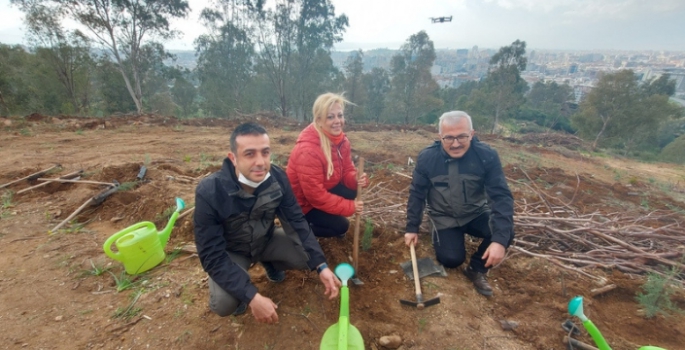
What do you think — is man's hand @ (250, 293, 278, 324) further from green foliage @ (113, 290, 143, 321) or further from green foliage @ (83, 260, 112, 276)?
green foliage @ (83, 260, 112, 276)

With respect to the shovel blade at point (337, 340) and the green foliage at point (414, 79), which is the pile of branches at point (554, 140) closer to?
the green foliage at point (414, 79)

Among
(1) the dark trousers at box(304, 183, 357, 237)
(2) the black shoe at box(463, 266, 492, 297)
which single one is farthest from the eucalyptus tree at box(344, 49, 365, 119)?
(2) the black shoe at box(463, 266, 492, 297)

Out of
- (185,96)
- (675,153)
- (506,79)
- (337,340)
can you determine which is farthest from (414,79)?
(337,340)

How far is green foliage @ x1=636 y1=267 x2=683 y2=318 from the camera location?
2.30m

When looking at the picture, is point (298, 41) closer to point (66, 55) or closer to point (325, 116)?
point (66, 55)

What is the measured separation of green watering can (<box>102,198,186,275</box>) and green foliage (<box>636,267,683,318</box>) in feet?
13.4

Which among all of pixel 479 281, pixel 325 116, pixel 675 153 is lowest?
pixel 675 153

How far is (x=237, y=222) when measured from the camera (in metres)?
2.08

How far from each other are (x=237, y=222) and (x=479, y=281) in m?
2.12

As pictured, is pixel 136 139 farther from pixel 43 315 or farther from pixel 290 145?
pixel 43 315

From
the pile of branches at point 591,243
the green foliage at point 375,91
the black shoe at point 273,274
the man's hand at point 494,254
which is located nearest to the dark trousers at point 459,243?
the man's hand at point 494,254

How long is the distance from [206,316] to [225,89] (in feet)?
68.8

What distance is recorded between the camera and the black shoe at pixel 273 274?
2.55m

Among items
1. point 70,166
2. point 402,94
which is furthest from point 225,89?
point 70,166
